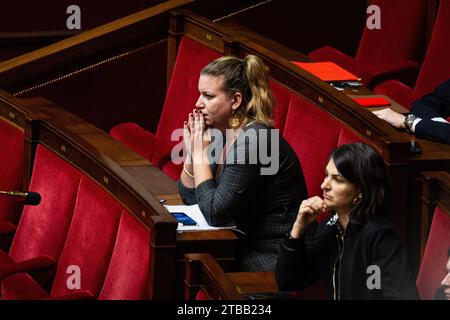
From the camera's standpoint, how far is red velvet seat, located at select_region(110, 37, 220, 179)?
60.1 inches

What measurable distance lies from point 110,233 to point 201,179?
0.35 feet

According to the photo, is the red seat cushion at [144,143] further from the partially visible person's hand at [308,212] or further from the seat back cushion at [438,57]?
the partially visible person's hand at [308,212]

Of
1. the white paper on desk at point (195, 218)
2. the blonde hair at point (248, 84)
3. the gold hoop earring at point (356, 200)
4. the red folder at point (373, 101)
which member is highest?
the blonde hair at point (248, 84)

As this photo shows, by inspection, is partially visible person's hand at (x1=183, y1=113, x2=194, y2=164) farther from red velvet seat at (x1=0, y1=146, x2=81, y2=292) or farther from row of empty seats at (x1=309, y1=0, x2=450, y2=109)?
row of empty seats at (x1=309, y1=0, x2=450, y2=109)

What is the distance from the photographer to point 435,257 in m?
1.00

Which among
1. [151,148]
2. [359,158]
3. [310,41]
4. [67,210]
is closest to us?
[359,158]

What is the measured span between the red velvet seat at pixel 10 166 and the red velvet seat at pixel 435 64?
0.53 meters

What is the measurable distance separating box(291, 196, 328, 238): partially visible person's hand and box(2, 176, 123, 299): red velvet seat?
0.22 meters

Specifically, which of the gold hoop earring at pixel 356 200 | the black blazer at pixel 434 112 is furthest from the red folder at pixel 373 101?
the gold hoop earring at pixel 356 200

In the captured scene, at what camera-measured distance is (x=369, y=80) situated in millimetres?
1643

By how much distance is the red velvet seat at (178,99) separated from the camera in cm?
153

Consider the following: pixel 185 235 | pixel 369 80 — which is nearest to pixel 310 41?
pixel 369 80

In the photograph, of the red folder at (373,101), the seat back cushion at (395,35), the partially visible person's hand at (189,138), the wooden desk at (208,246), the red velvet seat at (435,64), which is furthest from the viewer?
the seat back cushion at (395,35)

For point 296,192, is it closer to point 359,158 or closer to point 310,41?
point 359,158
